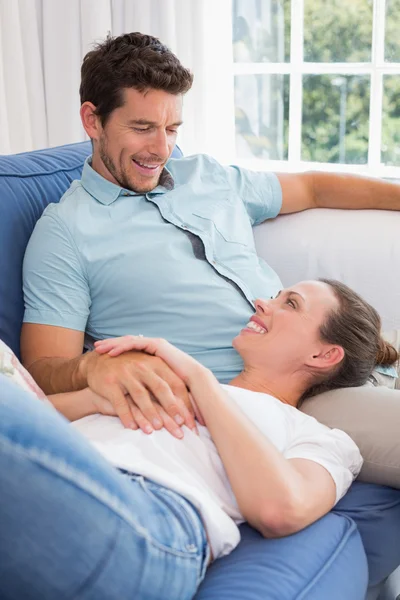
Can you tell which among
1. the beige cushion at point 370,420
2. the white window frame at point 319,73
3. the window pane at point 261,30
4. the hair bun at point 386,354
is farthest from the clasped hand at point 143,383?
the window pane at point 261,30

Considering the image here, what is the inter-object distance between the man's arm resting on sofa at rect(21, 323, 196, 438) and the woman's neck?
0.23 meters

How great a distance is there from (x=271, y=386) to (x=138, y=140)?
684mm

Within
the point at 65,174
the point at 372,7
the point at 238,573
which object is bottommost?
the point at 238,573

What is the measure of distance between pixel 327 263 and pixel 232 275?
0.31 m

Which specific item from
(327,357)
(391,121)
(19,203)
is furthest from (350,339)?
(391,121)

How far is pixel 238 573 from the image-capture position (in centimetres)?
122

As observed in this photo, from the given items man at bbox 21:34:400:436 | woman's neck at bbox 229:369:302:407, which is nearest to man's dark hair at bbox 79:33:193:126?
man at bbox 21:34:400:436

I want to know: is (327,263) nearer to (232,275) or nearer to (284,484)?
(232,275)

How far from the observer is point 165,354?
149cm

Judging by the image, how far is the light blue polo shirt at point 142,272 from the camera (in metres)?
1.75

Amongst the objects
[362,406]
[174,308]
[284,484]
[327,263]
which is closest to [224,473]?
[284,484]

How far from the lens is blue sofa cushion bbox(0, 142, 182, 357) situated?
171cm

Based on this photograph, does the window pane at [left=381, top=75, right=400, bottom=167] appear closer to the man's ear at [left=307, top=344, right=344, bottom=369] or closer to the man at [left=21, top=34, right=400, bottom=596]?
the man at [left=21, top=34, right=400, bottom=596]

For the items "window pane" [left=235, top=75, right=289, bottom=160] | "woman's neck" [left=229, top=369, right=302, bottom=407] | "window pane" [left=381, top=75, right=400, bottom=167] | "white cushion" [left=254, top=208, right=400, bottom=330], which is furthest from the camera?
"window pane" [left=235, top=75, right=289, bottom=160]
